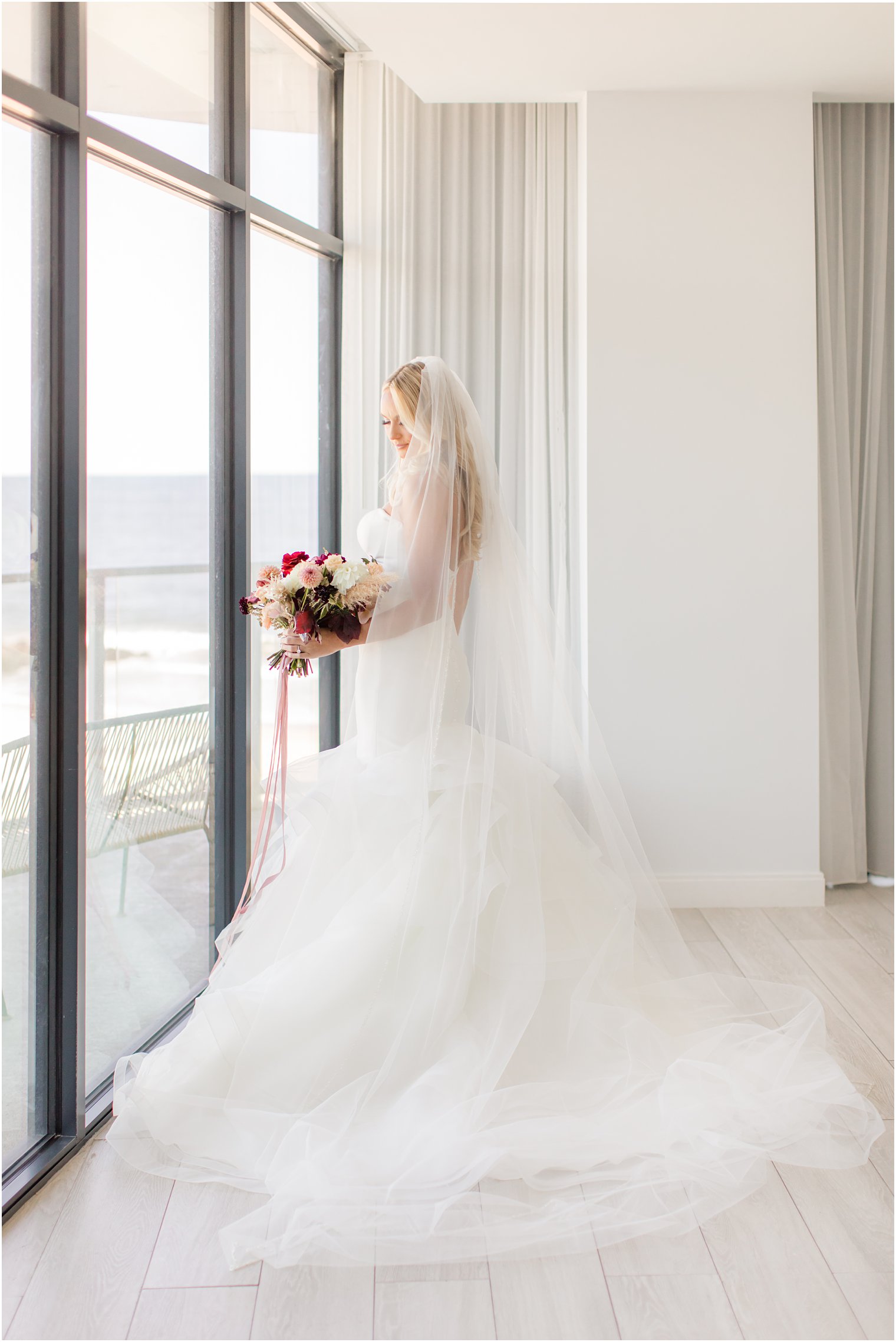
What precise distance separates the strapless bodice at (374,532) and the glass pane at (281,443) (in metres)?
0.66

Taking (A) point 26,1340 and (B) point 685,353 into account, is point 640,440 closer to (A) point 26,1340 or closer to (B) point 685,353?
(B) point 685,353

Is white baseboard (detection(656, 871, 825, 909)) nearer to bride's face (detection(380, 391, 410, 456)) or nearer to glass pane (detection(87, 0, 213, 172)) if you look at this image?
bride's face (detection(380, 391, 410, 456))

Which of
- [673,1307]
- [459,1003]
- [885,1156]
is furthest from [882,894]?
[673,1307]

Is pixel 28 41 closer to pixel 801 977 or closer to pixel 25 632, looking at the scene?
pixel 25 632

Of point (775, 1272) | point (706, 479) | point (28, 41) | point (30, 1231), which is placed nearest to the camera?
point (775, 1272)

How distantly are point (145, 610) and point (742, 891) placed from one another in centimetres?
253

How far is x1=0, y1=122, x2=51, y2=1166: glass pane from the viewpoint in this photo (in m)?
2.17

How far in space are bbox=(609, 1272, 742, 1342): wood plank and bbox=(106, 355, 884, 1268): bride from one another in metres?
0.12

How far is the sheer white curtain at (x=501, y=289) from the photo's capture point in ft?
13.3

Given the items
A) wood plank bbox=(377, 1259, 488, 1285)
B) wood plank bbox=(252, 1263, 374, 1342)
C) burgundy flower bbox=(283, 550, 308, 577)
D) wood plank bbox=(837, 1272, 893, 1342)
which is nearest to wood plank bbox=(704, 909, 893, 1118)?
wood plank bbox=(837, 1272, 893, 1342)

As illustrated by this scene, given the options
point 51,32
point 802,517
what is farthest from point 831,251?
point 51,32

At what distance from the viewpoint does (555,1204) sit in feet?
6.64

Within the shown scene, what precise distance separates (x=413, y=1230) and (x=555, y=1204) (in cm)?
29

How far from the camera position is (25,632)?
2.23 m
